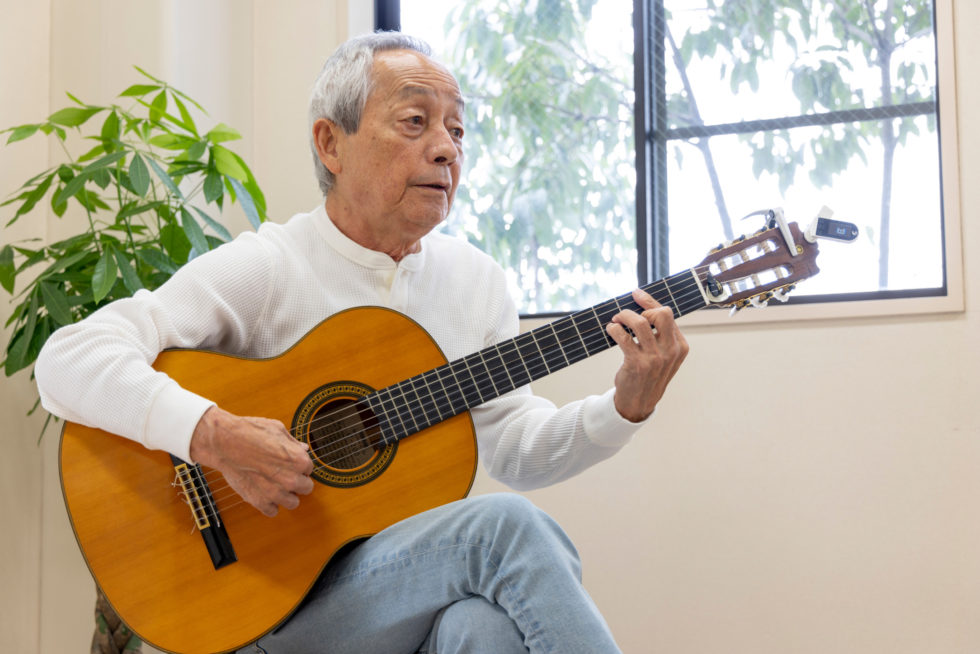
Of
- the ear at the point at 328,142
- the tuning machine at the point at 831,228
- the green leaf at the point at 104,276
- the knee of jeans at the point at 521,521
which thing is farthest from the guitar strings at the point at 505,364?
the green leaf at the point at 104,276

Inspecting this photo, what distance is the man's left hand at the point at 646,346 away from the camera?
1373 millimetres

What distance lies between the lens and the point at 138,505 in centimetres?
129

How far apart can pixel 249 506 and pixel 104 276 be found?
2.56ft

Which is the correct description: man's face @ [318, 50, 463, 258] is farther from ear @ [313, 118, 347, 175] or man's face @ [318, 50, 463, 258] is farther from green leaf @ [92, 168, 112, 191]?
green leaf @ [92, 168, 112, 191]

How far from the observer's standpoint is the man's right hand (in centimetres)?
128

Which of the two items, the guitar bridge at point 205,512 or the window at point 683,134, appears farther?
the window at point 683,134

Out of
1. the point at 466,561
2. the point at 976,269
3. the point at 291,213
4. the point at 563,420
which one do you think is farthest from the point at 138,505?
the point at 976,269

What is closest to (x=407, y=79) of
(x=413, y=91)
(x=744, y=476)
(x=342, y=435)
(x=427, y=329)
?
(x=413, y=91)

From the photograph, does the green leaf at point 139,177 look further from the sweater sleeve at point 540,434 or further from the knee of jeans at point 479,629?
the knee of jeans at point 479,629

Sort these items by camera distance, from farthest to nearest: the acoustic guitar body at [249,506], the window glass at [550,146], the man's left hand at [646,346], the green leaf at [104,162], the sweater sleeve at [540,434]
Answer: the window glass at [550,146], the green leaf at [104,162], the sweater sleeve at [540,434], the man's left hand at [646,346], the acoustic guitar body at [249,506]

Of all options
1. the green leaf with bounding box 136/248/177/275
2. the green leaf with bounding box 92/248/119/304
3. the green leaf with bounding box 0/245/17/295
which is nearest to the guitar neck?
the green leaf with bounding box 92/248/119/304

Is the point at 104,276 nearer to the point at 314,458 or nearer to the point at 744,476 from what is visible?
the point at 314,458

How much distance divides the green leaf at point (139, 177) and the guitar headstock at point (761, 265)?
1.15 m

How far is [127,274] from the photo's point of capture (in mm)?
1894
